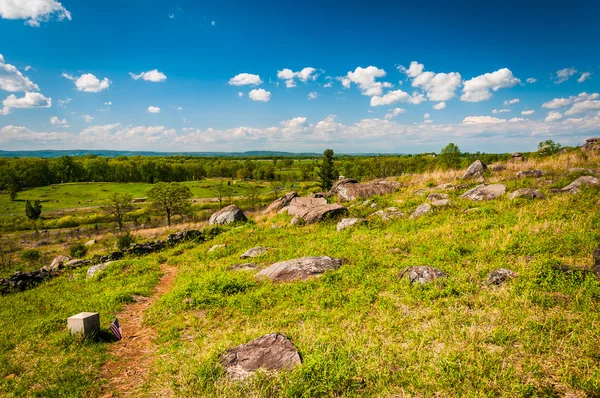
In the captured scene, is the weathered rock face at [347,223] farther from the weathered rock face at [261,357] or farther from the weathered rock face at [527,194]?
the weathered rock face at [261,357]

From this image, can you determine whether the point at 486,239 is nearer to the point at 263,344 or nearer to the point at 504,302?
the point at 504,302

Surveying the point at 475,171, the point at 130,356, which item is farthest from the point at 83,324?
the point at 475,171

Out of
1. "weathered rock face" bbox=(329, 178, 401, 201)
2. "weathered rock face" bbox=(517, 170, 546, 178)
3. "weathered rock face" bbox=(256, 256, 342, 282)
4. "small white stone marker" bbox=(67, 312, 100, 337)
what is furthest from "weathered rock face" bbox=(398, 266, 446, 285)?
"weathered rock face" bbox=(517, 170, 546, 178)

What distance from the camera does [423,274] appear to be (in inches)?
374

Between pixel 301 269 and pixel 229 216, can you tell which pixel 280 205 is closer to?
pixel 229 216

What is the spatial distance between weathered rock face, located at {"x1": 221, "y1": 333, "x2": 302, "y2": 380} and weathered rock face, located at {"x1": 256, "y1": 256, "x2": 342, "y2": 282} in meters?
4.67

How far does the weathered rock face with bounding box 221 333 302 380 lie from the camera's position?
618 centimetres

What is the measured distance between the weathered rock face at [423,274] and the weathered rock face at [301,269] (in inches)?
127

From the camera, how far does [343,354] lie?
6.32 metres

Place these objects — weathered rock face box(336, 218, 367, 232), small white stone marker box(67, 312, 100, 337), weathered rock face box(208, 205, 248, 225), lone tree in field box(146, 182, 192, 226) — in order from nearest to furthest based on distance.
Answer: small white stone marker box(67, 312, 100, 337) → weathered rock face box(336, 218, 367, 232) → weathered rock face box(208, 205, 248, 225) → lone tree in field box(146, 182, 192, 226)

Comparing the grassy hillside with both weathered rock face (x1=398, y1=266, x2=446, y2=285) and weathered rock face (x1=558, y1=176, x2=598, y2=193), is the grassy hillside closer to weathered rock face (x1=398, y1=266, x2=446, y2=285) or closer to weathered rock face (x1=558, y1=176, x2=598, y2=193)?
weathered rock face (x1=398, y1=266, x2=446, y2=285)

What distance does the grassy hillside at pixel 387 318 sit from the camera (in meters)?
5.50

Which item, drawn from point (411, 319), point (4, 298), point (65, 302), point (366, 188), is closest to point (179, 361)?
point (411, 319)

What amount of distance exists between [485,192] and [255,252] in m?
14.9
